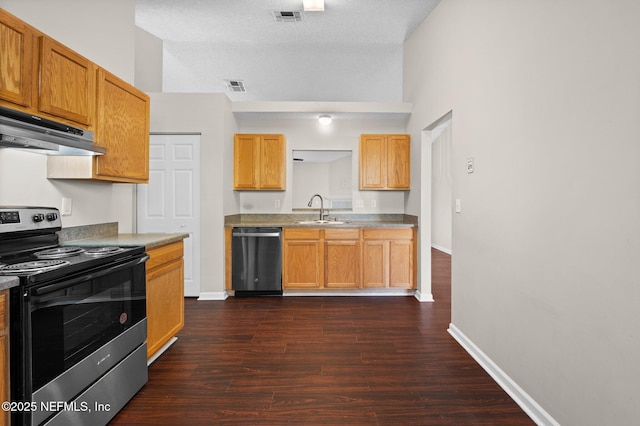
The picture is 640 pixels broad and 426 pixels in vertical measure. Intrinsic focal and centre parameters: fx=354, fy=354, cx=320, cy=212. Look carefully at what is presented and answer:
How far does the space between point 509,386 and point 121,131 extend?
317 centimetres

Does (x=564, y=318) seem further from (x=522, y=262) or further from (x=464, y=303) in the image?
(x=464, y=303)

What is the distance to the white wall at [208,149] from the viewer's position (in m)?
4.25

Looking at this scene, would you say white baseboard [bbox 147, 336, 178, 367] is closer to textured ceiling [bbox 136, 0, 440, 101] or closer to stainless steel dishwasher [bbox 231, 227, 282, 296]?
stainless steel dishwasher [bbox 231, 227, 282, 296]

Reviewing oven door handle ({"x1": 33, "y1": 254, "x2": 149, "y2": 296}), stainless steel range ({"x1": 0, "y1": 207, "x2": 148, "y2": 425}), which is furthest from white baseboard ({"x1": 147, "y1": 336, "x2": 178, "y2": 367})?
oven door handle ({"x1": 33, "y1": 254, "x2": 149, "y2": 296})

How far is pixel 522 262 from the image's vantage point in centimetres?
212

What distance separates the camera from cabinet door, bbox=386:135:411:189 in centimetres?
474

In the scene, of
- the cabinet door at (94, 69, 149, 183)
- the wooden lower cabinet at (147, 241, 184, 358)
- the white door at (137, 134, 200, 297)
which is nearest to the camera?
the cabinet door at (94, 69, 149, 183)

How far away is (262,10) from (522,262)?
344 cm

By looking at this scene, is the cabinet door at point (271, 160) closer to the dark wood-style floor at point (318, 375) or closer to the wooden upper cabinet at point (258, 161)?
the wooden upper cabinet at point (258, 161)

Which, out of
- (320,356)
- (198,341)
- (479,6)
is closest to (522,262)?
(320,356)

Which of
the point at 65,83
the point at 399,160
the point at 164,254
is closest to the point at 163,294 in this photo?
the point at 164,254

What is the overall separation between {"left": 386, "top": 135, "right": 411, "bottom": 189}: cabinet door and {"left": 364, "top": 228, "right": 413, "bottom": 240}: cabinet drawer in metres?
0.62

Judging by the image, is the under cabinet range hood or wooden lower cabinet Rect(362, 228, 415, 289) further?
wooden lower cabinet Rect(362, 228, 415, 289)

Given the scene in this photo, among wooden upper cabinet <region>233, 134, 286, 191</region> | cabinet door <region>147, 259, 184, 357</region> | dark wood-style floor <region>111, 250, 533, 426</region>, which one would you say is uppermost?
wooden upper cabinet <region>233, 134, 286, 191</region>
